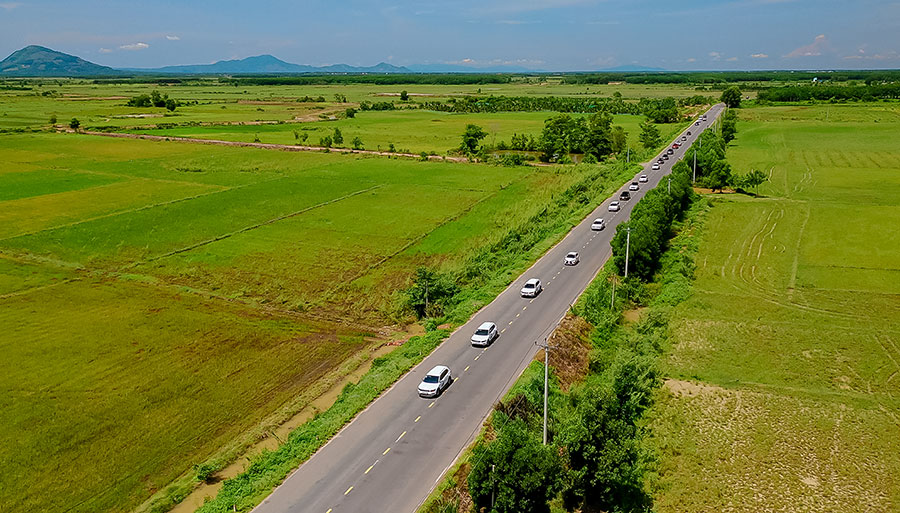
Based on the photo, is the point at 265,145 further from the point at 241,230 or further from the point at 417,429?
the point at 417,429

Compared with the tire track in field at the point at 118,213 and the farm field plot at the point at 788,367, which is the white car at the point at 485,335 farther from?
the tire track in field at the point at 118,213

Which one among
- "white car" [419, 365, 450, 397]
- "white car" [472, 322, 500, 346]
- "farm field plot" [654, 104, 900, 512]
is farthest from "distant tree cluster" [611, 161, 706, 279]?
"white car" [419, 365, 450, 397]

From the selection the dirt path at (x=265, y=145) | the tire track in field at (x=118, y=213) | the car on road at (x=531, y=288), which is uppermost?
the dirt path at (x=265, y=145)

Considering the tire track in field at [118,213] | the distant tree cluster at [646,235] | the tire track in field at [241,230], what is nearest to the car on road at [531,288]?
the distant tree cluster at [646,235]

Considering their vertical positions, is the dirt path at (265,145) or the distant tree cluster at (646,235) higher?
the dirt path at (265,145)

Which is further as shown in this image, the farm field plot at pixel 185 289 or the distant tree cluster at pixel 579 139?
the distant tree cluster at pixel 579 139

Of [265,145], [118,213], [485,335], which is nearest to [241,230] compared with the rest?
[118,213]

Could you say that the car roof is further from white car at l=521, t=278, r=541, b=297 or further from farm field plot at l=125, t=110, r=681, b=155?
farm field plot at l=125, t=110, r=681, b=155
